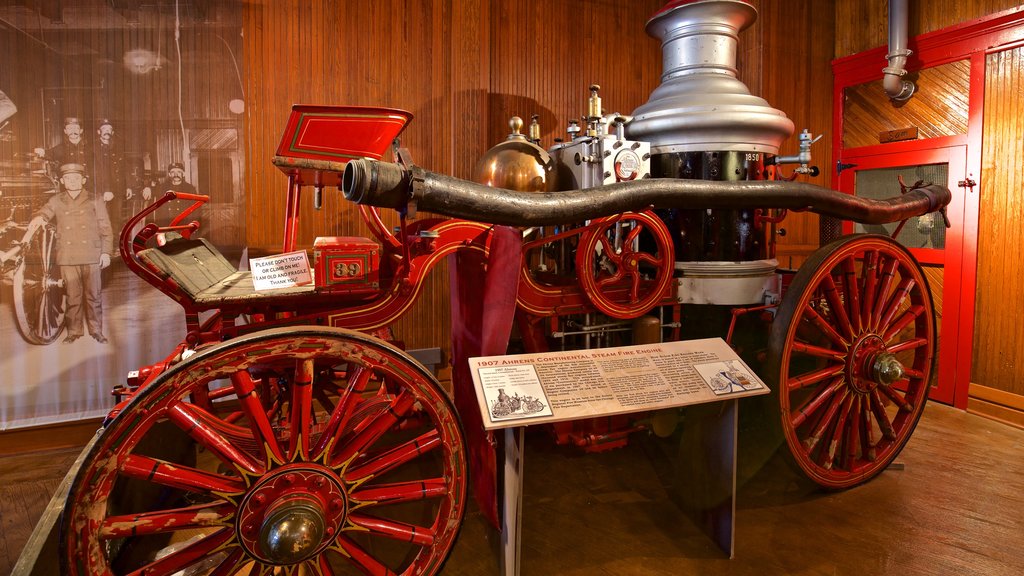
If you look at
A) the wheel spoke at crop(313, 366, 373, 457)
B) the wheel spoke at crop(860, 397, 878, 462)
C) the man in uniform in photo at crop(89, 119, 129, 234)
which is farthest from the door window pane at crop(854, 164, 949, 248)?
the man in uniform in photo at crop(89, 119, 129, 234)

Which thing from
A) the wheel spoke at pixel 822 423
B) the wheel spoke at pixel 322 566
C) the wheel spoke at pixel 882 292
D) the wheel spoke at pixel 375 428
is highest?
the wheel spoke at pixel 882 292

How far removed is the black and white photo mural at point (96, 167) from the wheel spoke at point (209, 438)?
2.38 m

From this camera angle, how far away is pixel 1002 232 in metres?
3.66

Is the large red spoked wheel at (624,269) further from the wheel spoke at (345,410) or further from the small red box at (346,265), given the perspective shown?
the wheel spoke at (345,410)

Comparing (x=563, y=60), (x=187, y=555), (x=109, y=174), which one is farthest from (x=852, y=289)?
(x=109, y=174)

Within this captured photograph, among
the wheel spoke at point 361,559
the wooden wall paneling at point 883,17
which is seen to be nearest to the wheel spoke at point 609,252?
the wheel spoke at point 361,559

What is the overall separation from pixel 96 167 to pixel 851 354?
14.0 ft

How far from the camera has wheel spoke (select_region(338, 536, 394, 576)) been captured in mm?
1541

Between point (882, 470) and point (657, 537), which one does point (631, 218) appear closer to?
point (657, 537)

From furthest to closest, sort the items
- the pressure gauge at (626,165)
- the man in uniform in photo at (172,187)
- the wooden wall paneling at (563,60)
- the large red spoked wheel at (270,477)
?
the wooden wall paneling at (563,60), the man in uniform in photo at (172,187), the pressure gauge at (626,165), the large red spoked wheel at (270,477)

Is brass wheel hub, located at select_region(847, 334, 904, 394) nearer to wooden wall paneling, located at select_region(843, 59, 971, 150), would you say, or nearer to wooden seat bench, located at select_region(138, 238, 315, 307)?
wooden seat bench, located at select_region(138, 238, 315, 307)

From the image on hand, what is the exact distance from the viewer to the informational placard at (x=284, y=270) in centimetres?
196

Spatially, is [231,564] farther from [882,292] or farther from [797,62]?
[797,62]

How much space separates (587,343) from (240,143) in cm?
263
